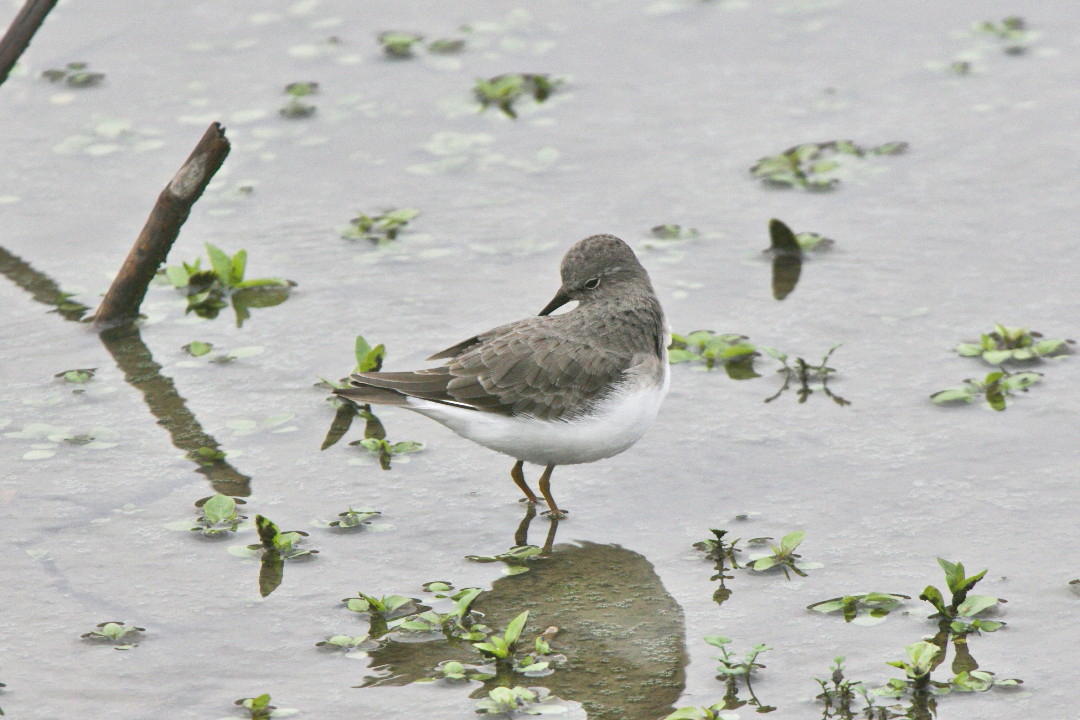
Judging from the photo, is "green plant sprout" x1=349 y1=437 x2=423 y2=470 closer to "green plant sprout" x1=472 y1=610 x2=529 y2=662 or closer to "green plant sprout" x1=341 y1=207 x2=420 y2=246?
"green plant sprout" x1=472 y1=610 x2=529 y2=662

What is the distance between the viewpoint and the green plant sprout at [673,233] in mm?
10617

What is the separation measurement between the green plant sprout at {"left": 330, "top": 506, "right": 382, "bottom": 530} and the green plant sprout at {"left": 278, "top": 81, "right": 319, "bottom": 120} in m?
5.57

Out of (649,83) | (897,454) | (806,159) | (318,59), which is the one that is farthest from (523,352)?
(318,59)

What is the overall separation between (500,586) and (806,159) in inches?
217

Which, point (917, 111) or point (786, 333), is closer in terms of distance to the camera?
point (786, 333)

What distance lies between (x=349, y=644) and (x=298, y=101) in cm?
700

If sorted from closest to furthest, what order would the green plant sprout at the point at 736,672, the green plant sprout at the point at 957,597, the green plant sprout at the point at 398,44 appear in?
1. the green plant sprout at the point at 736,672
2. the green plant sprout at the point at 957,597
3. the green plant sprout at the point at 398,44

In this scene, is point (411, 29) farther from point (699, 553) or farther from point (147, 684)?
point (147, 684)

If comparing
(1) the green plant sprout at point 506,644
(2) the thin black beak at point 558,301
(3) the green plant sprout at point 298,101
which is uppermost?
(2) the thin black beak at point 558,301

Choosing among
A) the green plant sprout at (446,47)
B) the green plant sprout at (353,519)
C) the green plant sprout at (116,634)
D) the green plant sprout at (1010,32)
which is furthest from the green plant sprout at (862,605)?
the green plant sprout at (446,47)

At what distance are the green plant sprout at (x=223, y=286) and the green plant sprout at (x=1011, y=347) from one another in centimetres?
457

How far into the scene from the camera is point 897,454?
8148 mm

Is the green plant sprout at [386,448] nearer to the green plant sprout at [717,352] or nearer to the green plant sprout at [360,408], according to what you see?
the green plant sprout at [360,408]

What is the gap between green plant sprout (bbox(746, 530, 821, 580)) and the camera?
7.13m
